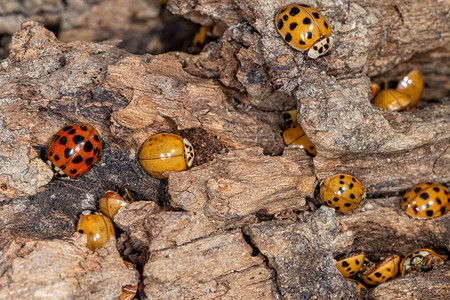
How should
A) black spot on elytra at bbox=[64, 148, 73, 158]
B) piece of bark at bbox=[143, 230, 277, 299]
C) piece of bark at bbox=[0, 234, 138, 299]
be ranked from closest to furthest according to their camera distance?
1. piece of bark at bbox=[0, 234, 138, 299]
2. piece of bark at bbox=[143, 230, 277, 299]
3. black spot on elytra at bbox=[64, 148, 73, 158]

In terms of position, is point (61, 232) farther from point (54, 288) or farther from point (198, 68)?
point (198, 68)

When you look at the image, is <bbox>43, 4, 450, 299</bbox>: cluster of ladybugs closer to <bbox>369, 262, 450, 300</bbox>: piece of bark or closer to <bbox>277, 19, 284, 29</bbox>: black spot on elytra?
<bbox>277, 19, 284, 29</bbox>: black spot on elytra

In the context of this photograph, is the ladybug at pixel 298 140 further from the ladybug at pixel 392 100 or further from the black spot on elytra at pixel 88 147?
the black spot on elytra at pixel 88 147

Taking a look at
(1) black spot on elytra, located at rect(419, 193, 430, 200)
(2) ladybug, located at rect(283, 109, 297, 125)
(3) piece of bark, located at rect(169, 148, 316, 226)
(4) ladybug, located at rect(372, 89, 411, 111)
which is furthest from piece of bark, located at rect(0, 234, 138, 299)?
(4) ladybug, located at rect(372, 89, 411, 111)

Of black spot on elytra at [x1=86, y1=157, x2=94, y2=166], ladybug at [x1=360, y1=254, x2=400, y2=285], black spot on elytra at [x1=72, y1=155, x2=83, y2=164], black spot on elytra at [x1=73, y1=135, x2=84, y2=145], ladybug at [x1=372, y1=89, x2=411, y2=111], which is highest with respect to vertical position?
ladybug at [x1=372, y1=89, x2=411, y2=111]

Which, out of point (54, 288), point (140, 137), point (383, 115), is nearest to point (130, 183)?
point (140, 137)

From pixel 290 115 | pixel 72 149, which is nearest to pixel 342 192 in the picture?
pixel 290 115
